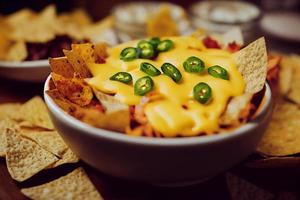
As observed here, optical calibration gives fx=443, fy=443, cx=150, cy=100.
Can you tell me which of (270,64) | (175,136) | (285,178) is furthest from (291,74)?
(175,136)

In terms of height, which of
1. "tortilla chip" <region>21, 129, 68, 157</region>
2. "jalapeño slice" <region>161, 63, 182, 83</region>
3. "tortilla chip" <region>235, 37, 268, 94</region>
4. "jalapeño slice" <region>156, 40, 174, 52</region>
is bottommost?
"tortilla chip" <region>21, 129, 68, 157</region>

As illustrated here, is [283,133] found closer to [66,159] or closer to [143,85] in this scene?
[143,85]

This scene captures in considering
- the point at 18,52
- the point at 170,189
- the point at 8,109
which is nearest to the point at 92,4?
the point at 18,52

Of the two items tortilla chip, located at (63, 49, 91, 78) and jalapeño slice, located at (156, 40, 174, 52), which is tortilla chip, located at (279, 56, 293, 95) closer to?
jalapeño slice, located at (156, 40, 174, 52)

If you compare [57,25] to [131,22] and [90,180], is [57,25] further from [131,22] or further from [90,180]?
[90,180]

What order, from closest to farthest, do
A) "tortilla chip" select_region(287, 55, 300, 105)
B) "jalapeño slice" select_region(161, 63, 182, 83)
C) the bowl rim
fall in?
the bowl rim < "jalapeño slice" select_region(161, 63, 182, 83) < "tortilla chip" select_region(287, 55, 300, 105)

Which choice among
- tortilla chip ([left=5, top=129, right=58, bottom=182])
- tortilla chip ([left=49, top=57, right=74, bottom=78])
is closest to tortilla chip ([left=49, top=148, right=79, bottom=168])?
tortilla chip ([left=5, top=129, right=58, bottom=182])
